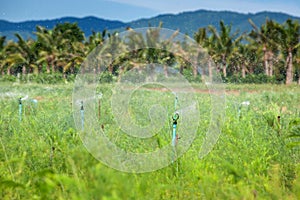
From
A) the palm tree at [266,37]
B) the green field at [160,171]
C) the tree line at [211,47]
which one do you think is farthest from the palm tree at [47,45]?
the green field at [160,171]

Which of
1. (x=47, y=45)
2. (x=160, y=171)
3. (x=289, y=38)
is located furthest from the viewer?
(x=47, y=45)

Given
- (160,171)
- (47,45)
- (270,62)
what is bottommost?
(160,171)

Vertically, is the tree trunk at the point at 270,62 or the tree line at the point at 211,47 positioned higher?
the tree line at the point at 211,47

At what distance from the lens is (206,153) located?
4484 millimetres

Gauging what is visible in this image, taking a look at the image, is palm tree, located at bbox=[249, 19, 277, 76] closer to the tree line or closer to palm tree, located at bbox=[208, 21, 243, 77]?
the tree line

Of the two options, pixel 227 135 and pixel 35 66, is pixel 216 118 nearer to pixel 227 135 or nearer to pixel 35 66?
pixel 227 135

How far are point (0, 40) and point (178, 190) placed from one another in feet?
103

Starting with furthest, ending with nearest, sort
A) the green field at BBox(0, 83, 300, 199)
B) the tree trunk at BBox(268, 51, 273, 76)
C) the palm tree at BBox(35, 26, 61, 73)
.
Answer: the tree trunk at BBox(268, 51, 273, 76), the palm tree at BBox(35, 26, 61, 73), the green field at BBox(0, 83, 300, 199)

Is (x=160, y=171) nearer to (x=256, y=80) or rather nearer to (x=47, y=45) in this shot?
(x=47, y=45)

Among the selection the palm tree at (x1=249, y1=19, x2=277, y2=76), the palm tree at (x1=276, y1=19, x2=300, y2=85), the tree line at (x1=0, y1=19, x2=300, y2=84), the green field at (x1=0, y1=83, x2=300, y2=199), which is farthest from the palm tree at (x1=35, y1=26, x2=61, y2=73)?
the green field at (x1=0, y1=83, x2=300, y2=199)

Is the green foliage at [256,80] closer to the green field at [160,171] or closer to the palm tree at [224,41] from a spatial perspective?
the palm tree at [224,41]

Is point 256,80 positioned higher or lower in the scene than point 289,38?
lower

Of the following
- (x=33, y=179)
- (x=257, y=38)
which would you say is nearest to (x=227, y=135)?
(x=33, y=179)

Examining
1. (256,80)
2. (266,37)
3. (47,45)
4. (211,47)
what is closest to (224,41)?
(211,47)
